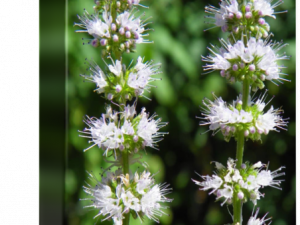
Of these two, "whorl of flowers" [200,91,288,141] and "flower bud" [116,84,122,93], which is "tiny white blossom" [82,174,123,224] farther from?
"whorl of flowers" [200,91,288,141]

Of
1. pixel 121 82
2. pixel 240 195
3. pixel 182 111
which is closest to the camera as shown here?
pixel 240 195

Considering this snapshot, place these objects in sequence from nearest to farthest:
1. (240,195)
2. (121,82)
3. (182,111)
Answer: (240,195), (121,82), (182,111)

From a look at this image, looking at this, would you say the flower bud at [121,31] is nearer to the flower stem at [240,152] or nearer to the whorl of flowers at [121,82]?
the whorl of flowers at [121,82]

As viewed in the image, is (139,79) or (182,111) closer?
→ (139,79)

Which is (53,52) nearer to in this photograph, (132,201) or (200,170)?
(132,201)

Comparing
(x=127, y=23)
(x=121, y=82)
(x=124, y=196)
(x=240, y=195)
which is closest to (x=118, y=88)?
(x=121, y=82)

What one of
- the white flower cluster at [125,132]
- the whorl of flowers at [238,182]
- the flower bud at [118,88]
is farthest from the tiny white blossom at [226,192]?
the flower bud at [118,88]

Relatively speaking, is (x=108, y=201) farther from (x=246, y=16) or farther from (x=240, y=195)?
(x=246, y=16)

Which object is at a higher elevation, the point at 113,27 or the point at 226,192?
the point at 113,27

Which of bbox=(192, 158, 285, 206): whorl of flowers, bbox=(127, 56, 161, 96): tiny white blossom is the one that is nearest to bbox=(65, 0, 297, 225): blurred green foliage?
bbox=(127, 56, 161, 96): tiny white blossom

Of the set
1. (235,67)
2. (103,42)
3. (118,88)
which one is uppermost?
(103,42)
